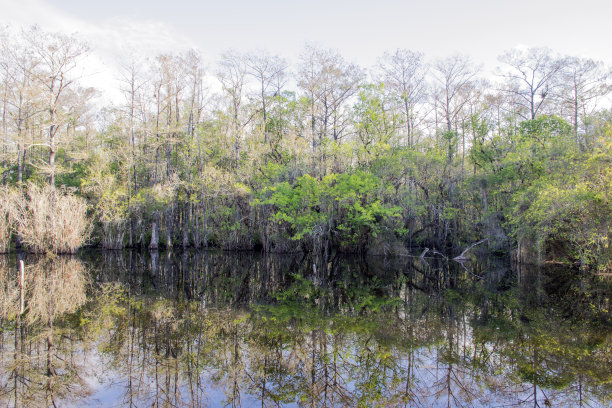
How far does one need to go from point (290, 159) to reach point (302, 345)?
20734 mm

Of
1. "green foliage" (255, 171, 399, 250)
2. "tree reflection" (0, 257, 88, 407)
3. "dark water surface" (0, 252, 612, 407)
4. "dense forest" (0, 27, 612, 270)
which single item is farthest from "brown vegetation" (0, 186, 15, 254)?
"green foliage" (255, 171, 399, 250)

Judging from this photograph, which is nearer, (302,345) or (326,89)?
(302,345)

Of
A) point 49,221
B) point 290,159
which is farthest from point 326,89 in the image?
point 49,221

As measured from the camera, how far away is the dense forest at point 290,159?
880 inches

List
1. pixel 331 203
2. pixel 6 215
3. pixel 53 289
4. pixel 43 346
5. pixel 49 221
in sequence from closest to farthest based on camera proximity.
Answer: pixel 43 346
pixel 53 289
pixel 49 221
pixel 6 215
pixel 331 203

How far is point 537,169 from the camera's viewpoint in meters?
20.2

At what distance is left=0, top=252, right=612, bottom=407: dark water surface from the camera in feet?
17.5

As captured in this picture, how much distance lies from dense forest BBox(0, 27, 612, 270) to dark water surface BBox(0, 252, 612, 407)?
29.7ft

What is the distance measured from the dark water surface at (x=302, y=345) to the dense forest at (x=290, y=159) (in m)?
9.06

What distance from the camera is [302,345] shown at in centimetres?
710

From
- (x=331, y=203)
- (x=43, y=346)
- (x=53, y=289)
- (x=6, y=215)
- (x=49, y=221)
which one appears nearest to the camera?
(x=43, y=346)

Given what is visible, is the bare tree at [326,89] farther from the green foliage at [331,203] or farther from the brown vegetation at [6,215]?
the brown vegetation at [6,215]

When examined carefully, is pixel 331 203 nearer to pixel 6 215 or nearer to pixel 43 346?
pixel 43 346

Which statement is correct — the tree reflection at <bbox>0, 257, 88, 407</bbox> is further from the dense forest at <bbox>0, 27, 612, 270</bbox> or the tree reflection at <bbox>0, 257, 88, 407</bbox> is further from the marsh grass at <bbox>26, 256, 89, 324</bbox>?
the dense forest at <bbox>0, 27, 612, 270</bbox>
